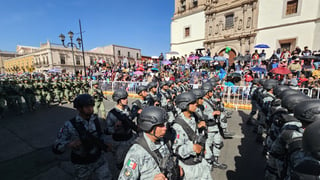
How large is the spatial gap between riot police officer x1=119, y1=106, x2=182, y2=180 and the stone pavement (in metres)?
2.31

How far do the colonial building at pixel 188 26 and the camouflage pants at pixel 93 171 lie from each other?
22562mm

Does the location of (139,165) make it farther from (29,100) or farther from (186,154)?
(29,100)

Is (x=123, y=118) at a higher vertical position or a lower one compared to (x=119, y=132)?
higher

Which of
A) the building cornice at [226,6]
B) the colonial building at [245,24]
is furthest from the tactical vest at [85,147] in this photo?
the building cornice at [226,6]

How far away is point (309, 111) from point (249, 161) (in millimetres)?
2755

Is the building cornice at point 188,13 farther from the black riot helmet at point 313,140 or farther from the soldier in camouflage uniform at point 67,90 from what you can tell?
the black riot helmet at point 313,140

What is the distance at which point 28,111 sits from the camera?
9.07m

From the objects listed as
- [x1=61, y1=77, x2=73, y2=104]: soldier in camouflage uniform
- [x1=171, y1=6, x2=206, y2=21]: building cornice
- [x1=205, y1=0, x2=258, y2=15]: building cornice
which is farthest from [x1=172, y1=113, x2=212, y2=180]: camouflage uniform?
[x1=171, y1=6, x2=206, y2=21]: building cornice

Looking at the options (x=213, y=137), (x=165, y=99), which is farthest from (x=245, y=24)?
(x=213, y=137)

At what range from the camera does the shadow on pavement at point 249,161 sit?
332cm

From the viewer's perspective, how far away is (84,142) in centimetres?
230

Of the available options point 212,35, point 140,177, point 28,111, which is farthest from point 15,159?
point 212,35

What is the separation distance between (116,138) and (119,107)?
69 cm

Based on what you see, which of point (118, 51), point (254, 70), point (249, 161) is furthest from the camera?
point (118, 51)
